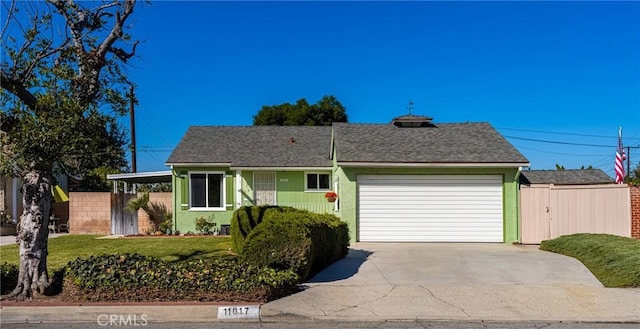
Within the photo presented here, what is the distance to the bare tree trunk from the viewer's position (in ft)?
25.8

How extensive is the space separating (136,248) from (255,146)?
25.2 feet

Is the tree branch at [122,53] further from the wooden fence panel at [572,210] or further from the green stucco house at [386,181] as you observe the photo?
the wooden fence panel at [572,210]

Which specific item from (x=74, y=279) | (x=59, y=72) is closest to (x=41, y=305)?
(x=74, y=279)

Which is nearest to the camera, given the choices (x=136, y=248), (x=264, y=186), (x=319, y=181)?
(x=136, y=248)

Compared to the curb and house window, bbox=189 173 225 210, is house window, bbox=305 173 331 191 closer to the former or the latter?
house window, bbox=189 173 225 210

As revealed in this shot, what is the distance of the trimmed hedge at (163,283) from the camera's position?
7.74m

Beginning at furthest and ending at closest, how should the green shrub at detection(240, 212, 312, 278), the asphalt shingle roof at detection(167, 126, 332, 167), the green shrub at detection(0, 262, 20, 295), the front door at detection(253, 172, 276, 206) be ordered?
the front door at detection(253, 172, 276, 206), the asphalt shingle roof at detection(167, 126, 332, 167), the green shrub at detection(240, 212, 312, 278), the green shrub at detection(0, 262, 20, 295)

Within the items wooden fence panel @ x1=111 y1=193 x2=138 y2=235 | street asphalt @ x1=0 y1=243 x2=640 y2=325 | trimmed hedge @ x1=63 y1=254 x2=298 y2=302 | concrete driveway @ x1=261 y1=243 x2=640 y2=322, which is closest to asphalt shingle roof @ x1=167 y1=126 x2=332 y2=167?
wooden fence panel @ x1=111 y1=193 x2=138 y2=235

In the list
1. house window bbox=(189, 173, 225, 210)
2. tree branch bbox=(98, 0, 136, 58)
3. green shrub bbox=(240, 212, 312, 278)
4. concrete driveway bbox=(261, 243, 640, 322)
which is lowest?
concrete driveway bbox=(261, 243, 640, 322)

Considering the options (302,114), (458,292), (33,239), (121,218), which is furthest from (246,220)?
(302,114)

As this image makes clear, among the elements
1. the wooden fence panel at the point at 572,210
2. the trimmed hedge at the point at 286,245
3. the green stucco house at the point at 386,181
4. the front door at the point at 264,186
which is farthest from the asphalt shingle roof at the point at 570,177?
the trimmed hedge at the point at 286,245

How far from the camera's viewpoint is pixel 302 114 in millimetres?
35031

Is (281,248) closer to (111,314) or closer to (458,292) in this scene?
(111,314)

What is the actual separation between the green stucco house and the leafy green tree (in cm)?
Result: 1520
